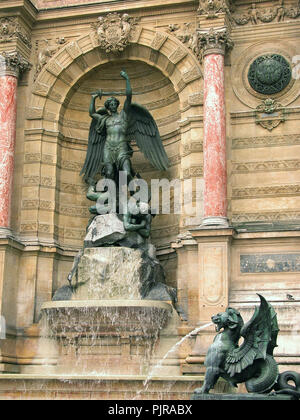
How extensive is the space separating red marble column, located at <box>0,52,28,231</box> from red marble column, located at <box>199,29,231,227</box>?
4610 mm

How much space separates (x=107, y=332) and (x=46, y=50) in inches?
294

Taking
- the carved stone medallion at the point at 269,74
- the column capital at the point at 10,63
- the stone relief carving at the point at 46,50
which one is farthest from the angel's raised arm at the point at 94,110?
the carved stone medallion at the point at 269,74

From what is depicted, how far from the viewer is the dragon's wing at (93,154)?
58.9 feet

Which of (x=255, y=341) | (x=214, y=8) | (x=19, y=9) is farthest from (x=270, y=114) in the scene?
(x=255, y=341)

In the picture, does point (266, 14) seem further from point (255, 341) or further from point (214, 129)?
point (255, 341)

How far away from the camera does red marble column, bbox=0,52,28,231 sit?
1655 centimetres

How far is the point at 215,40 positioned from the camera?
16188mm

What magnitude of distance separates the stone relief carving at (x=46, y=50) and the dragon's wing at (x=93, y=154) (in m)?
1.95

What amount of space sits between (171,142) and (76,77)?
2.93 m

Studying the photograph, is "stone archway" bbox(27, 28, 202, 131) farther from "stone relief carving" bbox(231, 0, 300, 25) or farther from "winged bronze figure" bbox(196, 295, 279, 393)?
"winged bronze figure" bbox(196, 295, 279, 393)

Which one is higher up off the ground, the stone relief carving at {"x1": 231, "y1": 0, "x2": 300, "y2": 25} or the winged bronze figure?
the stone relief carving at {"x1": 231, "y1": 0, "x2": 300, "y2": 25}

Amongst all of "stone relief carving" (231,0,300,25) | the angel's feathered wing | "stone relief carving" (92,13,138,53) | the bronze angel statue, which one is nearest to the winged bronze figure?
the angel's feathered wing

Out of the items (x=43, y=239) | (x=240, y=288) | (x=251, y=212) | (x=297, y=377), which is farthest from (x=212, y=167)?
(x=297, y=377)

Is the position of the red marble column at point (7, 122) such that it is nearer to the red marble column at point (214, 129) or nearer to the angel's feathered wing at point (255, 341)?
the red marble column at point (214, 129)
